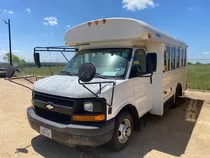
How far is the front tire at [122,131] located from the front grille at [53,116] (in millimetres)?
912

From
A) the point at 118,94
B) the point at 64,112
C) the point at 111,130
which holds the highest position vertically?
the point at 118,94

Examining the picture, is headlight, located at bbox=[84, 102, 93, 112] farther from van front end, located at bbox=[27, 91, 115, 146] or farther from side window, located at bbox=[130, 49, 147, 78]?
side window, located at bbox=[130, 49, 147, 78]

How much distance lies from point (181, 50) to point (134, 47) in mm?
3871

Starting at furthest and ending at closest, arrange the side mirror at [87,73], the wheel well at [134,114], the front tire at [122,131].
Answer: the wheel well at [134,114], the front tire at [122,131], the side mirror at [87,73]

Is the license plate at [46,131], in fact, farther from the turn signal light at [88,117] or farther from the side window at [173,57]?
the side window at [173,57]

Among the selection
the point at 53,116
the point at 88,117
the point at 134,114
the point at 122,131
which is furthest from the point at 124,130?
the point at 53,116

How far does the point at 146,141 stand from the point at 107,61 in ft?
6.47

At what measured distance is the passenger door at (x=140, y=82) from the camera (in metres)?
3.90

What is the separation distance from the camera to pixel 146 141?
4.11 meters

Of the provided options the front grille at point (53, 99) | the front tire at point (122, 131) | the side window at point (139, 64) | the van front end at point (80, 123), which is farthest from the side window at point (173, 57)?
the front grille at point (53, 99)

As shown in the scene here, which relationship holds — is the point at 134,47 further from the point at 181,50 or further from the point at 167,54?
the point at 181,50

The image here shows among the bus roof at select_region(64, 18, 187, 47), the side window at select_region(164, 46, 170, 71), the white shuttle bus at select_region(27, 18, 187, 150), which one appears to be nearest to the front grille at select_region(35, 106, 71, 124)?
the white shuttle bus at select_region(27, 18, 187, 150)

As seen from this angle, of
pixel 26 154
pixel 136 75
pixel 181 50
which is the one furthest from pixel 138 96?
pixel 181 50

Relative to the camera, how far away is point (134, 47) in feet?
13.3
